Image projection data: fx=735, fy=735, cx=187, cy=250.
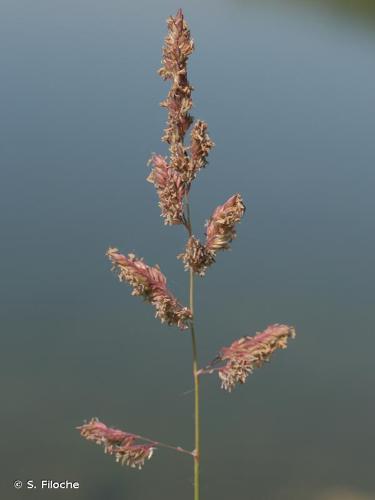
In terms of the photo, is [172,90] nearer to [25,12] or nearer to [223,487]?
[223,487]

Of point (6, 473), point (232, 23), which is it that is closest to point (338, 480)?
point (6, 473)

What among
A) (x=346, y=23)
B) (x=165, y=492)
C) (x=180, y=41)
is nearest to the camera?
(x=180, y=41)

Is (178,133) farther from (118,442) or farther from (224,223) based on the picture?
(118,442)

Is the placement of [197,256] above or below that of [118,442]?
above

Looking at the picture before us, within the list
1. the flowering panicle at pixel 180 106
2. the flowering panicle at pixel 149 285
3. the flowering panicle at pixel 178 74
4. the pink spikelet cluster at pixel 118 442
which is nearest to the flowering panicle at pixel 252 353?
the flowering panicle at pixel 149 285

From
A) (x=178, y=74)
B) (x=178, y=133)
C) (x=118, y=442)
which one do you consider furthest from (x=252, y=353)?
(x=178, y=74)
